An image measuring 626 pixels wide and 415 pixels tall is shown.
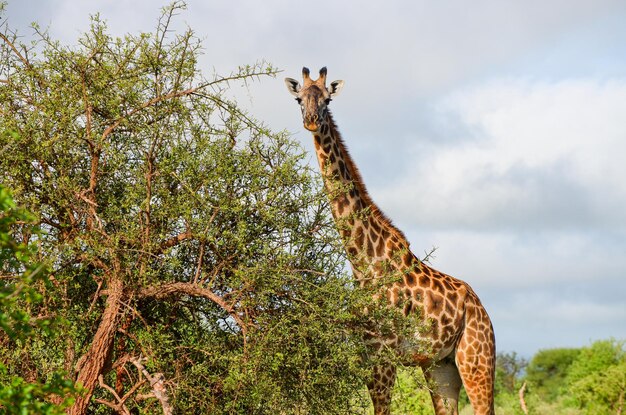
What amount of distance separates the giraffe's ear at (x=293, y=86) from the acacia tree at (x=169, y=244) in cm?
275

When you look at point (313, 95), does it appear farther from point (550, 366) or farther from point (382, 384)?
point (550, 366)

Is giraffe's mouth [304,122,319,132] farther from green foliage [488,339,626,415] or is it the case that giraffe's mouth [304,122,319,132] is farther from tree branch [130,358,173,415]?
green foliage [488,339,626,415]

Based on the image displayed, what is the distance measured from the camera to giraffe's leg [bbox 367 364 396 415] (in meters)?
11.1

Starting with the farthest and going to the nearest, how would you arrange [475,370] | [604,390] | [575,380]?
[575,380], [604,390], [475,370]

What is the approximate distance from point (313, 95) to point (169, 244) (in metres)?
3.69

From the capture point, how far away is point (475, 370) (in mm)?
12812

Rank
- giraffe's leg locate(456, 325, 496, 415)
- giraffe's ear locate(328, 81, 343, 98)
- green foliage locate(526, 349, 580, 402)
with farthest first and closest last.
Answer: green foliage locate(526, 349, 580, 402) → giraffe's leg locate(456, 325, 496, 415) → giraffe's ear locate(328, 81, 343, 98)

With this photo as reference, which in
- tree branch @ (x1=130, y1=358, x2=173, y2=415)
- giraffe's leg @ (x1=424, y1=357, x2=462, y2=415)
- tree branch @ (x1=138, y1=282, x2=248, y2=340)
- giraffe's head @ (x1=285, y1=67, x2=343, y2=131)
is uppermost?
giraffe's head @ (x1=285, y1=67, x2=343, y2=131)

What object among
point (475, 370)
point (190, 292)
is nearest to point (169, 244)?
point (190, 292)

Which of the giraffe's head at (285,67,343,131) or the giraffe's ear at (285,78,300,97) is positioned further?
the giraffe's ear at (285,78,300,97)

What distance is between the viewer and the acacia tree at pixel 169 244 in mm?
8938

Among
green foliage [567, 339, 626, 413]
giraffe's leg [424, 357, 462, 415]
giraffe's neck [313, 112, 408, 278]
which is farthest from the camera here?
green foliage [567, 339, 626, 413]

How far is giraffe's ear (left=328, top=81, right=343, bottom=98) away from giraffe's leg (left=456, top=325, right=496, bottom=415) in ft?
13.3

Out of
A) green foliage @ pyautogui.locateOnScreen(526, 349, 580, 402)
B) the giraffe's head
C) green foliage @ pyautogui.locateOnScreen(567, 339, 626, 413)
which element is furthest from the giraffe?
green foliage @ pyautogui.locateOnScreen(526, 349, 580, 402)
